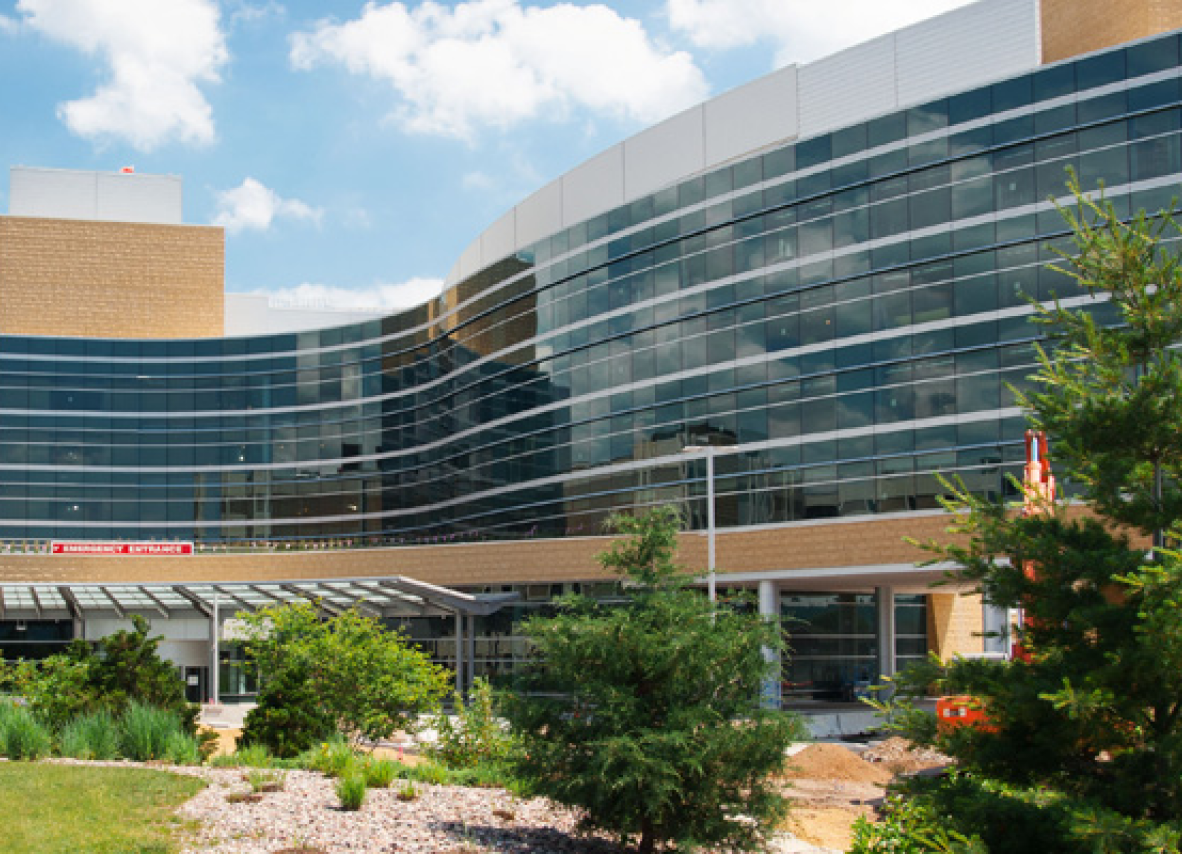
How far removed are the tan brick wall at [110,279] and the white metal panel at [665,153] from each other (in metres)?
35.8

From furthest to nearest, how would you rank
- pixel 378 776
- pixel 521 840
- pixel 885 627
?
pixel 885 627 < pixel 378 776 < pixel 521 840

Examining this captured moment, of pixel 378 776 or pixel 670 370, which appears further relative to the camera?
pixel 670 370

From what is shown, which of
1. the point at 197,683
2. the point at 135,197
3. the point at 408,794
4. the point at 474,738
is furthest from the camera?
the point at 135,197

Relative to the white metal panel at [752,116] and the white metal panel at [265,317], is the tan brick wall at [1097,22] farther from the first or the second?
the white metal panel at [265,317]

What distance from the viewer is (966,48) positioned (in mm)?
40844

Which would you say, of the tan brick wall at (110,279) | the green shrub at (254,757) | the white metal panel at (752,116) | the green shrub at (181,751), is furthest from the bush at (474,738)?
the tan brick wall at (110,279)

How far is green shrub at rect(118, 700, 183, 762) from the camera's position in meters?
19.5

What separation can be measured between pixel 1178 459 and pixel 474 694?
14.1 m

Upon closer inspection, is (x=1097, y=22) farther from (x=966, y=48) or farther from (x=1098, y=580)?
(x=1098, y=580)

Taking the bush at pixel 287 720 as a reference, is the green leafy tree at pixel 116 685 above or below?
above

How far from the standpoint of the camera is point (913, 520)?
3972cm

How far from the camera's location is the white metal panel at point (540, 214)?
54750 mm

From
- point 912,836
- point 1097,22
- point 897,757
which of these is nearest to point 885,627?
point 897,757

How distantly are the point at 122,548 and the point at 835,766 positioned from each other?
4608 centimetres
